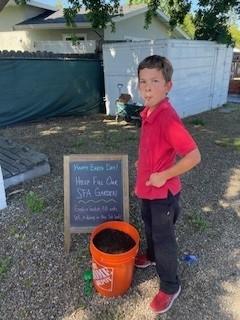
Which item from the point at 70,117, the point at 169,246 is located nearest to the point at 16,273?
the point at 169,246

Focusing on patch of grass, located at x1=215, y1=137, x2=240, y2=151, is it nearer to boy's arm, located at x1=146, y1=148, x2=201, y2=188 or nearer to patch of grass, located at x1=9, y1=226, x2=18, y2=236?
patch of grass, located at x1=9, y1=226, x2=18, y2=236

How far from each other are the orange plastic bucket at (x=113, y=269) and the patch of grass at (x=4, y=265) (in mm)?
813

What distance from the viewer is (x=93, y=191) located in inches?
119

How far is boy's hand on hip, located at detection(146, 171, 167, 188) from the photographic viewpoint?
2129mm

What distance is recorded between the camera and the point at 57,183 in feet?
14.8

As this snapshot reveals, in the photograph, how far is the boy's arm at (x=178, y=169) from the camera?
6.64 ft

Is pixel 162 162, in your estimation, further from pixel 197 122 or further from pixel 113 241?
pixel 197 122

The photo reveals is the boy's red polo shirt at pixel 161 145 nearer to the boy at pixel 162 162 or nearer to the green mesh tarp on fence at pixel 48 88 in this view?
the boy at pixel 162 162

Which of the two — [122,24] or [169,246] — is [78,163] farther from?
[122,24]

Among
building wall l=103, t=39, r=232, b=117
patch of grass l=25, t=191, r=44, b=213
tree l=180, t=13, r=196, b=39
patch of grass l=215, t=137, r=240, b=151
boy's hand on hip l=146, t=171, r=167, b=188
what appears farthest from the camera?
tree l=180, t=13, r=196, b=39

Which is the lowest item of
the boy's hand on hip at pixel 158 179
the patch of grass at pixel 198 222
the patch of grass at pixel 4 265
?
the patch of grass at pixel 198 222

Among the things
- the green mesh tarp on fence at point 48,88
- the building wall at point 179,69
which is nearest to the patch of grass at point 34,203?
the green mesh tarp on fence at point 48,88

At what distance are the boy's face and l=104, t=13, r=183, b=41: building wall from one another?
11017mm

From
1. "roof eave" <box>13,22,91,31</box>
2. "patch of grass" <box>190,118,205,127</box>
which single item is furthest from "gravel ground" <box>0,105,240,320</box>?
"roof eave" <box>13,22,91,31</box>
